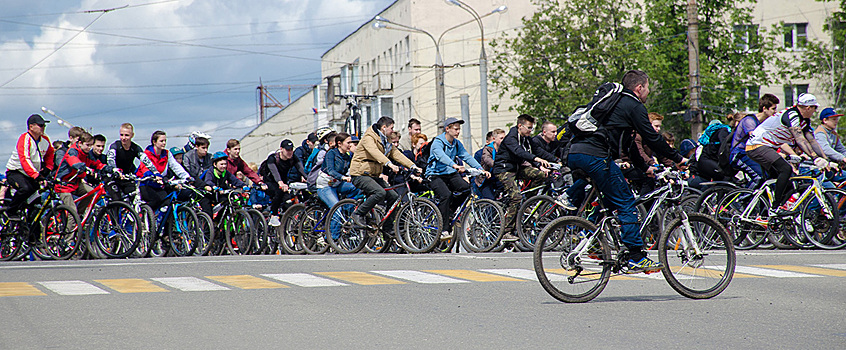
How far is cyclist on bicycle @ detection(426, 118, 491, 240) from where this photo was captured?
1466cm

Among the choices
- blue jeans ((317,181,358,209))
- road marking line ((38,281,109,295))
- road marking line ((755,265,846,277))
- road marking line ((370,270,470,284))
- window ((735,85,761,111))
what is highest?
window ((735,85,761,111))

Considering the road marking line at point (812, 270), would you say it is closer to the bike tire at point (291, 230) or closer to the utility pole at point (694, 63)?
the bike tire at point (291, 230)

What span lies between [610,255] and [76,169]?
9.11 meters

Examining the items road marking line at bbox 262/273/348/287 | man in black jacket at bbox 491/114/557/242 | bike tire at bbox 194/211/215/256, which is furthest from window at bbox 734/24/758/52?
road marking line at bbox 262/273/348/287

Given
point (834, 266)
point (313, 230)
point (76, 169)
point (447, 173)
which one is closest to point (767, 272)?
point (834, 266)

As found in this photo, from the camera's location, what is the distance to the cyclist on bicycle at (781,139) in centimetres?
1306

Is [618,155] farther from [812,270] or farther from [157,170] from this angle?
[157,170]

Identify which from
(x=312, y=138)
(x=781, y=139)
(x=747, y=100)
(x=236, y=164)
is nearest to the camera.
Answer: (x=781, y=139)

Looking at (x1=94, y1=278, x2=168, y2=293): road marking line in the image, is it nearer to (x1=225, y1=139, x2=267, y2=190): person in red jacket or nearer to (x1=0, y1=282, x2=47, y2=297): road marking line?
(x1=0, y1=282, x2=47, y2=297): road marking line

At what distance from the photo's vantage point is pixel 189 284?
9977 mm

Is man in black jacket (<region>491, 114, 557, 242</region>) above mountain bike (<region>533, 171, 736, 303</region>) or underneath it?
above

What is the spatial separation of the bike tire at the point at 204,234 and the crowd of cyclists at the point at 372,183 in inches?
1.1

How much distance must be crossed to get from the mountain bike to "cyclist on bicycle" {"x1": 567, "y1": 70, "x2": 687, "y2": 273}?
0.26 ft

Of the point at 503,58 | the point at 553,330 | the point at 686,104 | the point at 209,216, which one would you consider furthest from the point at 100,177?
the point at 503,58
